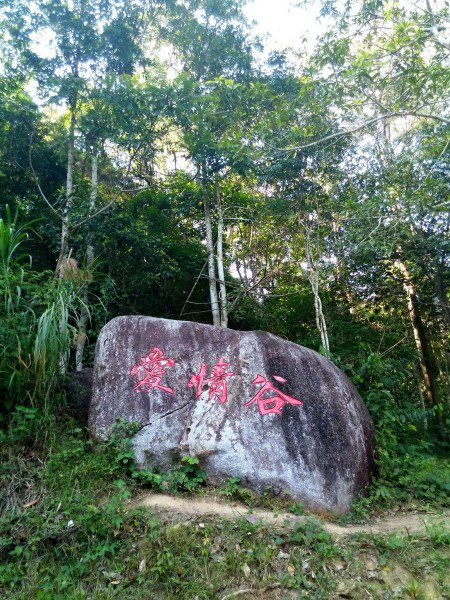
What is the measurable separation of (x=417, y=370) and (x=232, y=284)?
184 inches

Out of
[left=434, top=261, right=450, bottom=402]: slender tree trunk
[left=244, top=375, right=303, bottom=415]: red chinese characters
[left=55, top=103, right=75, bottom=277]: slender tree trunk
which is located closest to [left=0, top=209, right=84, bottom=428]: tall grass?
[left=55, top=103, right=75, bottom=277]: slender tree trunk

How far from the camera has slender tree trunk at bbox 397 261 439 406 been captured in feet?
30.2

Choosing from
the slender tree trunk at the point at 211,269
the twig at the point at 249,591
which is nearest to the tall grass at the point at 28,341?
the twig at the point at 249,591

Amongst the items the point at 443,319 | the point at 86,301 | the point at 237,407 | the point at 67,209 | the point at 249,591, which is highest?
the point at 67,209

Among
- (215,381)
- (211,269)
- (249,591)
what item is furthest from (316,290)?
(249,591)

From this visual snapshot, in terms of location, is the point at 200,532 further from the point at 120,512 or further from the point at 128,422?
the point at 128,422

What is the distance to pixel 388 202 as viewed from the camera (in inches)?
288

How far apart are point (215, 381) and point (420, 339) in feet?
20.5

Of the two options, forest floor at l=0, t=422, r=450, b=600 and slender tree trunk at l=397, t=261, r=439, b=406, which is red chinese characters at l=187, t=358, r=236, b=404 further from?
slender tree trunk at l=397, t=261, r=439, b=406

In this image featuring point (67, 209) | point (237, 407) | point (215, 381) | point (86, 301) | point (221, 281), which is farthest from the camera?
point (221, 281)

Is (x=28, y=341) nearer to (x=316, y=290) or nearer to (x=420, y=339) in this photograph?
(x=316, y=290)

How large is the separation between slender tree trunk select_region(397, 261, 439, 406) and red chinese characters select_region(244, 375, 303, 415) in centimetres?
567

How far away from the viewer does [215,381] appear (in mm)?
4719

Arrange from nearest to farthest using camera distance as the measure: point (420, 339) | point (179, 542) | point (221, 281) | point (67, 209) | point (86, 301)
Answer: point (179, 542), point (86, 301), point (67, 209), point (221, 281), point (420, 339)
